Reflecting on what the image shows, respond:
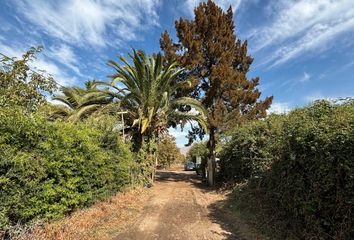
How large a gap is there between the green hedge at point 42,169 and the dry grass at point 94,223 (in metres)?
0.25

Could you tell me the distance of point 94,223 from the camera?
5.99 meters

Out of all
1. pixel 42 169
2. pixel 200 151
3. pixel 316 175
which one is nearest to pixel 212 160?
pixel 316 175

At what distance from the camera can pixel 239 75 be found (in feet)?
53.1

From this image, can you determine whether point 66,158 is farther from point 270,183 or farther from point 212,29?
point 212,29

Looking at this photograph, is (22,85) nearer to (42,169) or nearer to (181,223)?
(42,169)

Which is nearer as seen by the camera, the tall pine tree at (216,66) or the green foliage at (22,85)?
the green foliage at (22,85)

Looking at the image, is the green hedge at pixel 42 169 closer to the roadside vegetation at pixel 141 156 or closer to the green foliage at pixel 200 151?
the roadside vegetation at pixel 141 156

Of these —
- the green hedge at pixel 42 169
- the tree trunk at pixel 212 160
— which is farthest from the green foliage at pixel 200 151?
the green hedge at pixel 42 169

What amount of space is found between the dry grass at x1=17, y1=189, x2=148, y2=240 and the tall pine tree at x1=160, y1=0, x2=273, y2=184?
860 centimetres

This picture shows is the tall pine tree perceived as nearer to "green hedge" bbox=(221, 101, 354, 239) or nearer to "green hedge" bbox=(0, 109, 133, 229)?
"green hedge" bbox=(221, 101, 354, 239)

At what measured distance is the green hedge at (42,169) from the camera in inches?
160

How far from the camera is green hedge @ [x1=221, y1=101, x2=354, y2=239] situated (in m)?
4.17

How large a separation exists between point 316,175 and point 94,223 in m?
4.97

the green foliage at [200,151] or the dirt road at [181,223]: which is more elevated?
the green foliage at [200,151]
